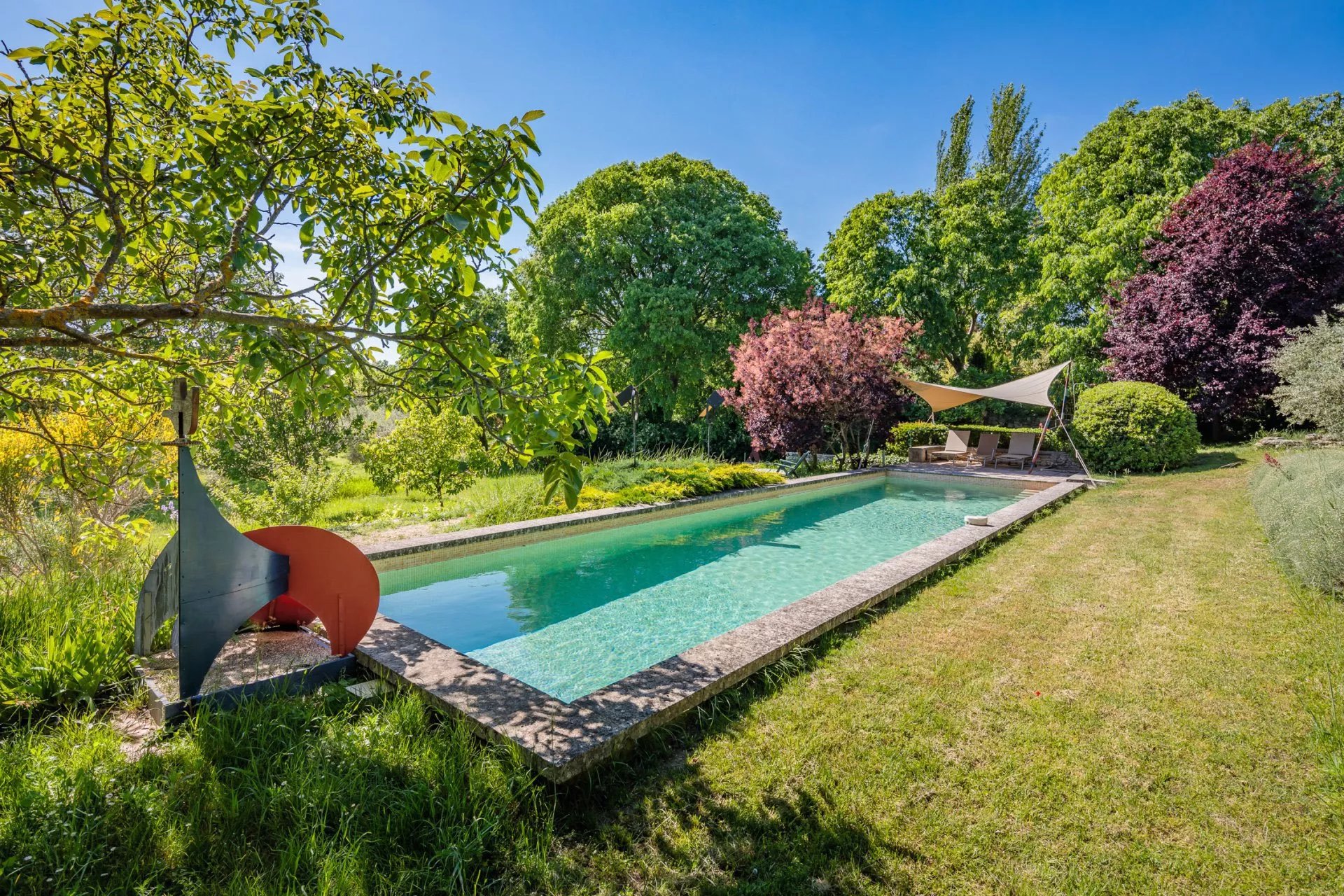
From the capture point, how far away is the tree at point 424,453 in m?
10.3

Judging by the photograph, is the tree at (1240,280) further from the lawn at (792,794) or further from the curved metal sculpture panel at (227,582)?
the curved metal sculpture panel at (227,582)

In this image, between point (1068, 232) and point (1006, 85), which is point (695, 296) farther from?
point (1006, 85)

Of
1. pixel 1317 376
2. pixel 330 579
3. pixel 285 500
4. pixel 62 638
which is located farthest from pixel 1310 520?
pixel 285 500

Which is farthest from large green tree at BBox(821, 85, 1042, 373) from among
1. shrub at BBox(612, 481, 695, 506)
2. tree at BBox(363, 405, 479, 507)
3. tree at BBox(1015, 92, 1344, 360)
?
tree at BBox(363, 405, 479, 507)

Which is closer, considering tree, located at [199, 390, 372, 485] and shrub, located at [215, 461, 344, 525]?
shrub, located at [215, 461, 344, 525]

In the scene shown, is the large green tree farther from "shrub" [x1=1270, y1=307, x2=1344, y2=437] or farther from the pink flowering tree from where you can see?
"shrub" [x1=1270, y1=307, x2=1344, y2=437]

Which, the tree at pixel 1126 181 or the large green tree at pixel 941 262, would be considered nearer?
the tree at pixel 1126 181

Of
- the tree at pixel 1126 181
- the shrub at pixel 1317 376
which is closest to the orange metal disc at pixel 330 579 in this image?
the shrub at pixel 1317 376

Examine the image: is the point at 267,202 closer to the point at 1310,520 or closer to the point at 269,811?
the point at 269,811

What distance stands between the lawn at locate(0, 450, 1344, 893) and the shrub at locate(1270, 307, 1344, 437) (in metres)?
8.47

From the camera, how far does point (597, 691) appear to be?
118 inches

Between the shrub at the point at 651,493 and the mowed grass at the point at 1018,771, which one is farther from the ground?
the shrub at the point at 651,493

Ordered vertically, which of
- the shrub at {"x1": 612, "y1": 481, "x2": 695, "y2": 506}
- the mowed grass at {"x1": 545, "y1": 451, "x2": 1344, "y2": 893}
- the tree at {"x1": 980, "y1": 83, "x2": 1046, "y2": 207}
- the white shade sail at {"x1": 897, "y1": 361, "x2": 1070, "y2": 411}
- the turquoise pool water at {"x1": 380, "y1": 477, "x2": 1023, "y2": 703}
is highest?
the tree at {"x1": 980, "y1": 83, "x2": 1046, "y2": 207}

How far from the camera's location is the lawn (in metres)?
1.93
